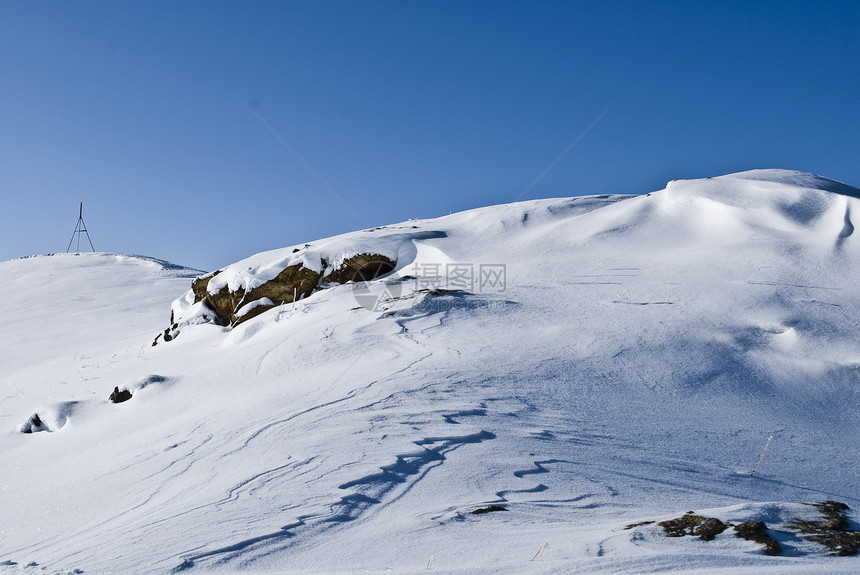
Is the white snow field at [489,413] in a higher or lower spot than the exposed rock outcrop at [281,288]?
lower

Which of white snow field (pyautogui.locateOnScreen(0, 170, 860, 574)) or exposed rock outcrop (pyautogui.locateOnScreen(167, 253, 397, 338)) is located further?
exposed rock outcrop (pyautogui.locateOnScreen(167, 253, 397, 338))

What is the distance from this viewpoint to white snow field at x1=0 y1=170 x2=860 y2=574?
2.98 metres

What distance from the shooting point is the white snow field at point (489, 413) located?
2.98m

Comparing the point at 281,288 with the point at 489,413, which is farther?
the point at 281,288

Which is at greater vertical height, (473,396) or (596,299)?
(596,299)

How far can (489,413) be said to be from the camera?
4594mm

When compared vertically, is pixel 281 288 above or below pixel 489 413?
above

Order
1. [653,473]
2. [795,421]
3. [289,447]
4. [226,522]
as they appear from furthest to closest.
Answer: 1. [795,421]
2. [289,447]
3. [653,473]
4. [226,522]

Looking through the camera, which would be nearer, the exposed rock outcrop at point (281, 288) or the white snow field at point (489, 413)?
the white snow field at point (489, 413)

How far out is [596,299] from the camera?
7.09 m

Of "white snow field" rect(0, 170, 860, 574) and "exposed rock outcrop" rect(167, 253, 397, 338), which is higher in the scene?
"exposed rock outcrop" rect(167, 253, 397, 338)

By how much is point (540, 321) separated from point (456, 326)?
2.88 ft

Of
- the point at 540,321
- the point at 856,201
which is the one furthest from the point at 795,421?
the point at 856,201

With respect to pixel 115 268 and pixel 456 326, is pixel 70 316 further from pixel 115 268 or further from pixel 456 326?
pixel 456 326
